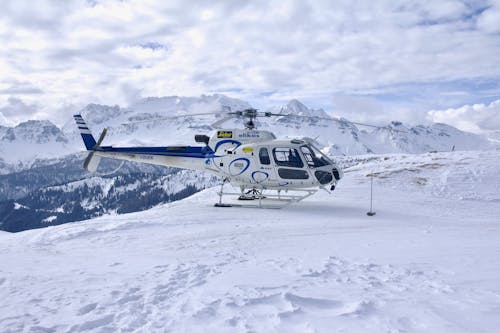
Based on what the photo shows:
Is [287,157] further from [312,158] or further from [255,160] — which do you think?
[255,160]

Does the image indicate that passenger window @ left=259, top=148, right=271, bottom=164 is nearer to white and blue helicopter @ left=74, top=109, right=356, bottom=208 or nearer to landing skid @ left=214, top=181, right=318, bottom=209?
white and blue helicopter @ left=74, top=109, right=356, bottom=208

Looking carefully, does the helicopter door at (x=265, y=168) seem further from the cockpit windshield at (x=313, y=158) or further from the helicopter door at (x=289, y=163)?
the cockpit windshield at (x=313, y=158)

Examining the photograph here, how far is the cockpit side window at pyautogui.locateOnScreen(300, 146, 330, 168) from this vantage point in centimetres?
1559

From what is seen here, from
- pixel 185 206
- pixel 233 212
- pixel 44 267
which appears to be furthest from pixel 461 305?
pixel 185 206

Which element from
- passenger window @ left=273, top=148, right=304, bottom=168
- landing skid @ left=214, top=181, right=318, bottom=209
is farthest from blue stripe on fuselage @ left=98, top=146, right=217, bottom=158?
passenger window @ left=273, top=148, right=304, bottom=168

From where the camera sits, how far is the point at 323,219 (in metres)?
13.0

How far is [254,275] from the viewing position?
6.71m

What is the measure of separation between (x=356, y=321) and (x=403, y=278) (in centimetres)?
203

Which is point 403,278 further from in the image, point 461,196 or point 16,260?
point 461,196

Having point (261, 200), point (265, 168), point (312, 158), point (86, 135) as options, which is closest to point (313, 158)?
point (312, 158)

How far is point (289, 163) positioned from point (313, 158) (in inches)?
40.1

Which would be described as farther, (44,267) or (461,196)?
(461,196)

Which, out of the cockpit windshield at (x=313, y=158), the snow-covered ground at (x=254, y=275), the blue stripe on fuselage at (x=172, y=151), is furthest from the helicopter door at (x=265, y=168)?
the snow-covered ground at (x=254, y=275)

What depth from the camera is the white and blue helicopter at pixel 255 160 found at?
51.3ft
